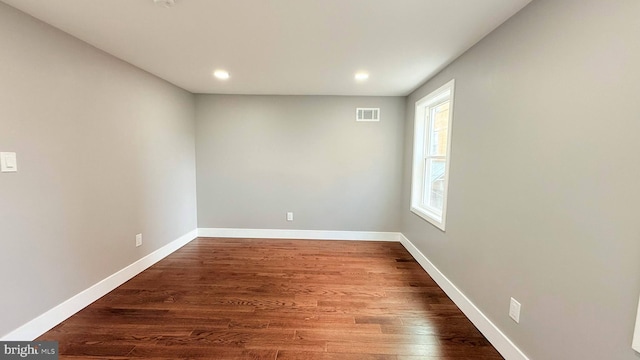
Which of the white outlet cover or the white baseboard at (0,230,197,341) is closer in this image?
the white outlet cover

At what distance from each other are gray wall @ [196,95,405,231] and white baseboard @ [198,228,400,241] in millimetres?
80

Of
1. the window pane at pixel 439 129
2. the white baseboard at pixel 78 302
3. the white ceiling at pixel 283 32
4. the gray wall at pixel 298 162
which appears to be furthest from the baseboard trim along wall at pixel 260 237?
the white ceiling at pixel 283 32

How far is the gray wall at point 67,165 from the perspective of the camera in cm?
162

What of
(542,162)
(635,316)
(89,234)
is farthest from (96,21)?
(635,316)

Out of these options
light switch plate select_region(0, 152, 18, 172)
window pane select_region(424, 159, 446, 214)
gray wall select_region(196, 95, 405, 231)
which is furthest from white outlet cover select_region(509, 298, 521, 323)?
light switch plate select_region(0, 152, 18, 172)

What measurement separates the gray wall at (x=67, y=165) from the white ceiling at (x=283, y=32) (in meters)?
0.25

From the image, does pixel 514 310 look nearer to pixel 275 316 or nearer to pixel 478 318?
pixel 478 318

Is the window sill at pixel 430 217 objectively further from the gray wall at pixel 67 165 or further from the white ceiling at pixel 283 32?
the gray wall at pixel 67 165

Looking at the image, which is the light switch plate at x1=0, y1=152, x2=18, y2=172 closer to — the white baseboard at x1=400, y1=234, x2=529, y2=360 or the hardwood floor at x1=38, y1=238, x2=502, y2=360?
the hardwood floor at x1=38, y1=238, x2=502, y2=360

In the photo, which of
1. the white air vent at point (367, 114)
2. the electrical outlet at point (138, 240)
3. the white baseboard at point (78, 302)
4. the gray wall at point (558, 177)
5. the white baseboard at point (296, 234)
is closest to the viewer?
the gray wall at point (558, 177)

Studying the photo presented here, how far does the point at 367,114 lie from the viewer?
3797 millimetres

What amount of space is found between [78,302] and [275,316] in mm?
1595

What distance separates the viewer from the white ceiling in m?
1.55

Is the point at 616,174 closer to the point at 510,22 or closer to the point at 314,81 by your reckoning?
the point at 510,22
